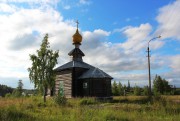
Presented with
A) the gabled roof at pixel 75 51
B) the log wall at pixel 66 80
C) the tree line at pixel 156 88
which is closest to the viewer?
the log wall at pixel 66 80

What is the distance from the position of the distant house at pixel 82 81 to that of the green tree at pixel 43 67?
3.72 meters

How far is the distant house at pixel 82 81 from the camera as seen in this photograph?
3042 centimetres

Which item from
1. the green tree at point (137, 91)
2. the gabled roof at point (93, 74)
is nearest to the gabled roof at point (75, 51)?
the gabled roof at point (93, 74)

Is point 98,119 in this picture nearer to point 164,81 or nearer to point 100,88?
point 100,88

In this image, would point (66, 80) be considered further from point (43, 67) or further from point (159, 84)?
point (159, 84)

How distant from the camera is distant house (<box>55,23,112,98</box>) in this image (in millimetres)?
30422

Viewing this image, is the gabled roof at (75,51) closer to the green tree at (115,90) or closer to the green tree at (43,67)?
the green tree at (43,67)

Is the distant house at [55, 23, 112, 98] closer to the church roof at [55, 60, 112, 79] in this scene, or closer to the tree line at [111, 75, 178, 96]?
the church roof at [55, 60, 112, 79]

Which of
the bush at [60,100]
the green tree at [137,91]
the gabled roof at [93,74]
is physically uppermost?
the gabled roof at [93,74]

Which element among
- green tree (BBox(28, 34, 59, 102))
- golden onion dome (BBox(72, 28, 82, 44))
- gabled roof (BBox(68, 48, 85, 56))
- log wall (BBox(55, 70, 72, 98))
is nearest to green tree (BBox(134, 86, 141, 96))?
gabled roof (BBox(68, 48, 85, 56))

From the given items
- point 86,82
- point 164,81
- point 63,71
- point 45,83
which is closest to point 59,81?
point 63,71

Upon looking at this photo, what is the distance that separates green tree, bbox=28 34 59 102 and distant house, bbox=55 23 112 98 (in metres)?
3.72

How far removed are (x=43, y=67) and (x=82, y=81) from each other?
6.49 metres

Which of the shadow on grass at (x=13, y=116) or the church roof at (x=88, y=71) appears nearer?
the shadow on grass at (x=13, y=116)
